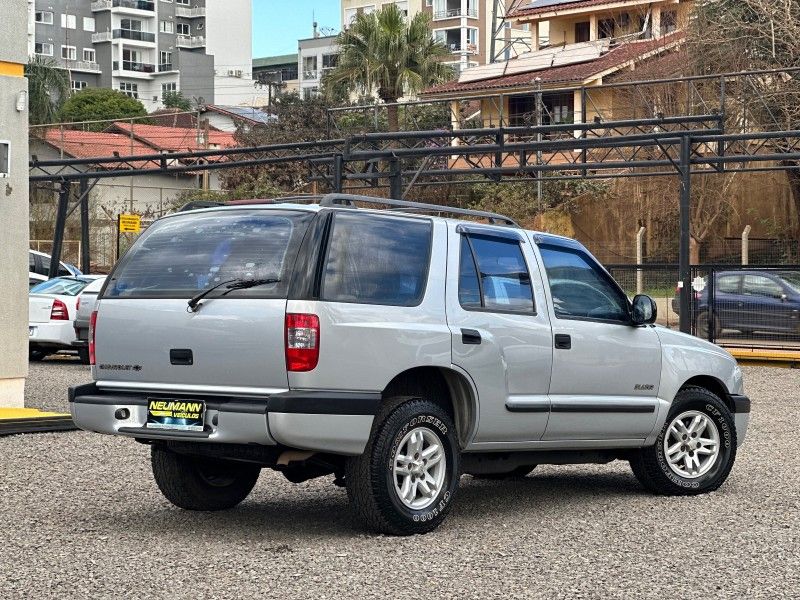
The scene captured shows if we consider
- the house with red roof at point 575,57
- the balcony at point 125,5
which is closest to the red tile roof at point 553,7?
the house with red roof at point 575,57

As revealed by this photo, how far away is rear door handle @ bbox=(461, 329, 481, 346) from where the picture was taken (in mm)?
8383

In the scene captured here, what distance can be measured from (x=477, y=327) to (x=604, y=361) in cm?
135

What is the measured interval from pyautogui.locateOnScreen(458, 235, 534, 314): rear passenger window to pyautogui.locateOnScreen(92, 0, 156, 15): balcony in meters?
105

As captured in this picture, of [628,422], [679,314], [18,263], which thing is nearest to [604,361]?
[628,422]

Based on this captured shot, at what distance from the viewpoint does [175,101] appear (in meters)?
104

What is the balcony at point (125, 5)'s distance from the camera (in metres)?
109

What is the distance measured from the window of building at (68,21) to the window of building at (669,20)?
62275mm

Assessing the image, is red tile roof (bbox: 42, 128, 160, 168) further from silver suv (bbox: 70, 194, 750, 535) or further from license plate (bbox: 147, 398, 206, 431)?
license plate (bbox: 147, 398, 206, 431)

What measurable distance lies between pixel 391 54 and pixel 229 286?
53566mm

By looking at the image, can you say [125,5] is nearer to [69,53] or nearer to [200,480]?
[69,53]

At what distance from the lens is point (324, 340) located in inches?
297

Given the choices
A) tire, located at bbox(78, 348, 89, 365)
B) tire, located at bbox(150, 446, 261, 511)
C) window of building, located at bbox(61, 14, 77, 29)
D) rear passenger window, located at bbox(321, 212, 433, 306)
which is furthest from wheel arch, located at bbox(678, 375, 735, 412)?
window of building, located at bbox(61, 14, 77, 29)

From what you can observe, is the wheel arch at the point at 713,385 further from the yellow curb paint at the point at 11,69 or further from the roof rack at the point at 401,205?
the yellow curb paint at the point at 11,69

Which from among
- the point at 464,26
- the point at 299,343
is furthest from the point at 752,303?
the point at 464,26
